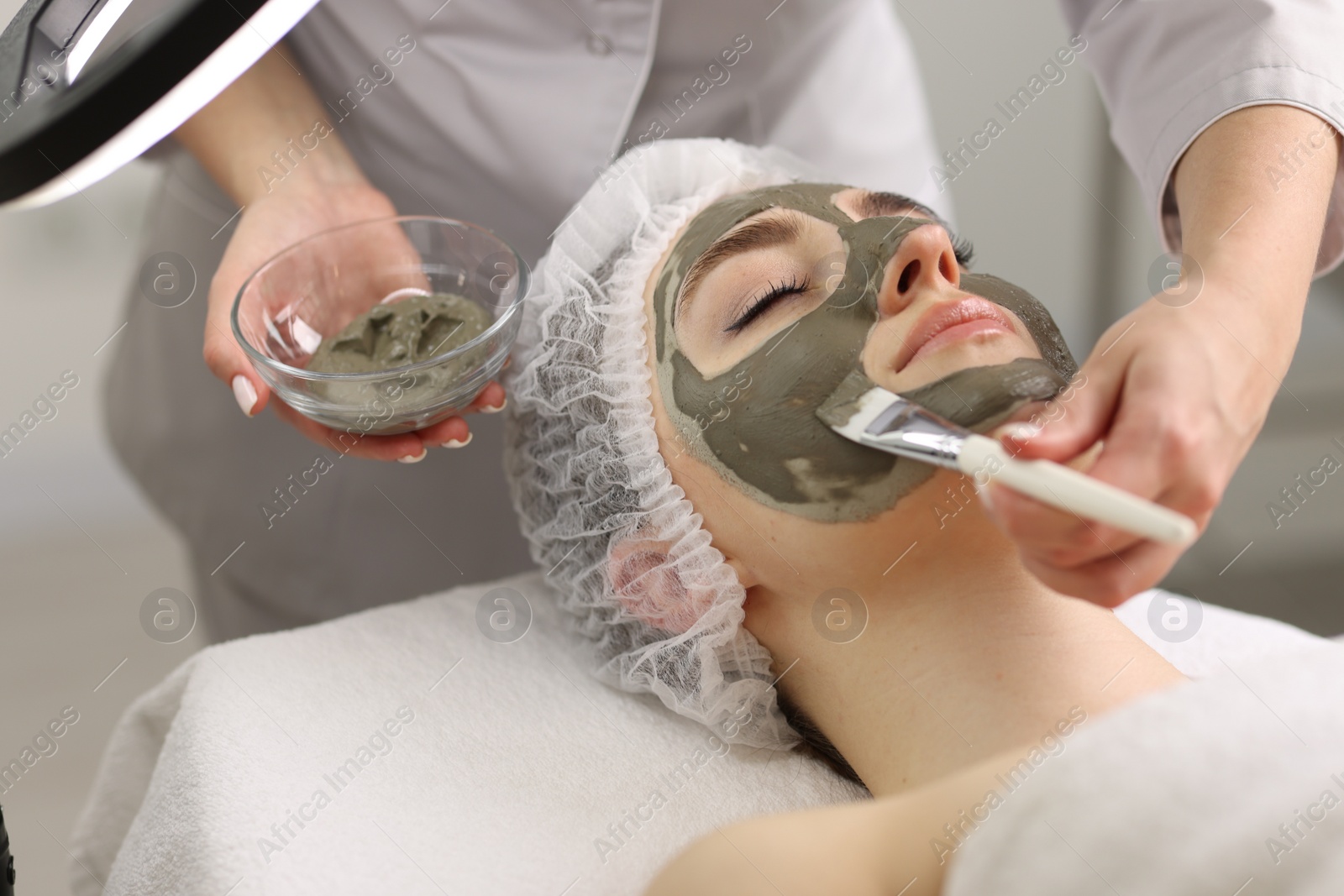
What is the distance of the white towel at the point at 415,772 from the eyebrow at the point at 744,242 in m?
0.51

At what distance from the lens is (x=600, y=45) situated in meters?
1.45

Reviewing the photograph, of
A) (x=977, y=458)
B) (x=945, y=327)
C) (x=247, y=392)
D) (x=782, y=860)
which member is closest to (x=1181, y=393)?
(x=977, y=458)

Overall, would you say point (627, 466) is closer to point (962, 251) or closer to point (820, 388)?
point (820, 388)

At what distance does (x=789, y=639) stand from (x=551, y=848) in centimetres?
36

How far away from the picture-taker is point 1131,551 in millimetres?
793

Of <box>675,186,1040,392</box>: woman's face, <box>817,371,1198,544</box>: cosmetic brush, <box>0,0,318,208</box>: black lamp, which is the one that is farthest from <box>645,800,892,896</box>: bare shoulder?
<box>0,0,318,208</box>: black lamp

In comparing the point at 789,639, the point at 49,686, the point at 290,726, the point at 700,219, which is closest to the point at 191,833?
the point at 290,726

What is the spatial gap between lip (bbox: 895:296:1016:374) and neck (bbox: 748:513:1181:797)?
0.19m

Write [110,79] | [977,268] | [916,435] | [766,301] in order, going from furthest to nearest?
[977,268] < [766,301] < [916,435] < [110,79]

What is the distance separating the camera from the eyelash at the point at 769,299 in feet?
3.78

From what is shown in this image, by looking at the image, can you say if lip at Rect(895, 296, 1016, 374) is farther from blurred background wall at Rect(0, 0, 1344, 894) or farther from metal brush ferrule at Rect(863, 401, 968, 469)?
blurred background wall at Rect(0, 0, 1344, 894)

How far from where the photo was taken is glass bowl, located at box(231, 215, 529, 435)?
3.96 feet

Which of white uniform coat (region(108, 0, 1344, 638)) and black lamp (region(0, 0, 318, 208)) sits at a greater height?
black lamp (region(0, 0, 318, 208))

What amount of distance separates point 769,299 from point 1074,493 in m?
0.54
